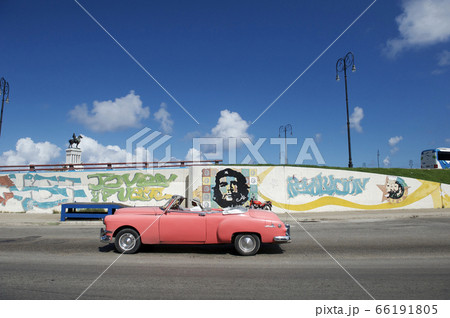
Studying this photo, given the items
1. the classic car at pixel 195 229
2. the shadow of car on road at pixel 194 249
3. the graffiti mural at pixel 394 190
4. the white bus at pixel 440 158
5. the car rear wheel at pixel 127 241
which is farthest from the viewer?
the white bus at pixel 440 158

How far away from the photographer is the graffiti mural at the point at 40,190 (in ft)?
64.2

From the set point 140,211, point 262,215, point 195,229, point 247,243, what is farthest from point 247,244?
point 140,211

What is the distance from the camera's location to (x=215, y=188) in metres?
19.4

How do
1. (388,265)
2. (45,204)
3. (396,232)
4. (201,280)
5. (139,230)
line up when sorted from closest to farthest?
(201,280)
(388,265)
(139,230)
(396,232)
(45,204)

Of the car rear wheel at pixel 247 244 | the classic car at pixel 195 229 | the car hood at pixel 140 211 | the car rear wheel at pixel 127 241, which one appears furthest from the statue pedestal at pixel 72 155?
the car rear wheel at pixel 247 244

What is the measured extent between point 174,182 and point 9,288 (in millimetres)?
15451

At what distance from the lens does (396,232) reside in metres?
10.7

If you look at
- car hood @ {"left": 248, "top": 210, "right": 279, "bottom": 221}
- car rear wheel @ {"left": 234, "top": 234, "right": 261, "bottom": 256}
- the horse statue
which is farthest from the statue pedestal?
car rear wheel @ {"left": 234, "top": 234, "right": 261, "bottom": 256}

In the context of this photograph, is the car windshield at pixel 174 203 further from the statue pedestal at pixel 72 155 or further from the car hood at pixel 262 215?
the statue pedestal at pixel 72 155
